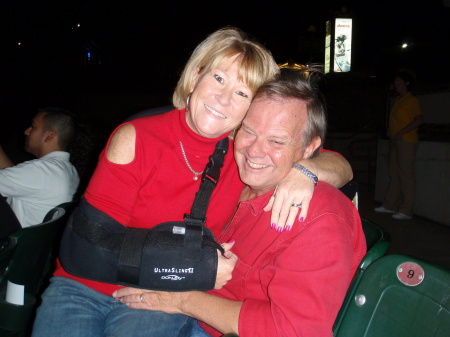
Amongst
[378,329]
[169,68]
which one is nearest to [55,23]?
[169,68]

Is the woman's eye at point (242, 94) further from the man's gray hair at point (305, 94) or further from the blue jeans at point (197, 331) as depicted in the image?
the blue jeans at point (197, 331)

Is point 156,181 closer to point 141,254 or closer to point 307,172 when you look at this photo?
point 141,254

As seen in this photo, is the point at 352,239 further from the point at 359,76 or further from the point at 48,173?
the point at 359,76

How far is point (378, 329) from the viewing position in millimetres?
1399

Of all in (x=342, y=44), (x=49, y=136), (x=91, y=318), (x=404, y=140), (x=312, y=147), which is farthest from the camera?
(x=342, y=44)

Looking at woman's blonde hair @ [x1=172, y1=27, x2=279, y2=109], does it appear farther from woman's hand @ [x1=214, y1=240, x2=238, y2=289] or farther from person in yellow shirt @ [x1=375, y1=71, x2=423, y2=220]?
person in yellow shirt @ [x1=375, y1=71, x2=423, y2=220]

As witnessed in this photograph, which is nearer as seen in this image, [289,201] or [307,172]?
[289,201]

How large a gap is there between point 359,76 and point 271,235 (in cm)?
1656

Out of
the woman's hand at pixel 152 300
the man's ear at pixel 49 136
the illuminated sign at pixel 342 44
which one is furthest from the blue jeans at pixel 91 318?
the illuminated sign at pixel 342 44

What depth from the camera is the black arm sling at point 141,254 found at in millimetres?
1567

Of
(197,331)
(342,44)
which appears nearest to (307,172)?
(197,331)

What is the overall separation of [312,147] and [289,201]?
1.50ft

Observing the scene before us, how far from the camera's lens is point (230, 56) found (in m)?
1.89

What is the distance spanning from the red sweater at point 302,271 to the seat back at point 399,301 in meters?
0.08
